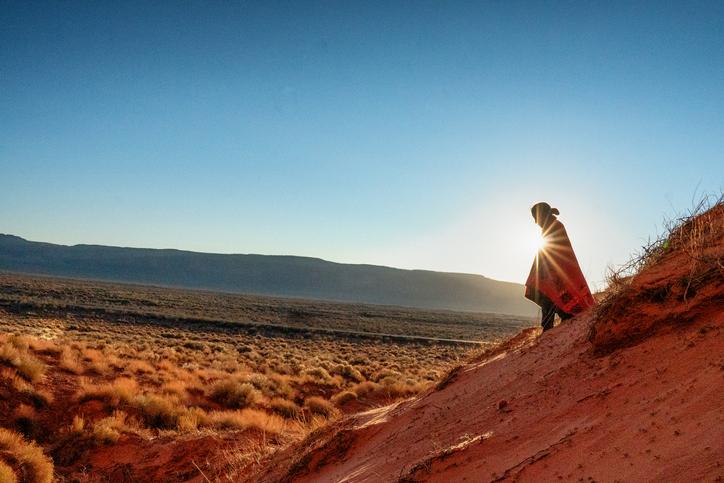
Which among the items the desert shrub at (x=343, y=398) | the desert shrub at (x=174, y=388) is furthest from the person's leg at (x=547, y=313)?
the desert shrub at (x=174, y=388)

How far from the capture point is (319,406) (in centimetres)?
1459

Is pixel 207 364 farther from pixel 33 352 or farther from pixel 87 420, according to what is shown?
pixel 87 420

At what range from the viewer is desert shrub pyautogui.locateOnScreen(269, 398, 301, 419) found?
13.9 m

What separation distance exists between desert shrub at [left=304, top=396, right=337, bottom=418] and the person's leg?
28.2 feet

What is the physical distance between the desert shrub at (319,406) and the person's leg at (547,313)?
8605 millimetres

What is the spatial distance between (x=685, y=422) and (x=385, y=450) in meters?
2.65

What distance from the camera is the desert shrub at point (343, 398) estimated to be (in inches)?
612

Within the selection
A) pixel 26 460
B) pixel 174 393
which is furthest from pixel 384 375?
pixel 26 460

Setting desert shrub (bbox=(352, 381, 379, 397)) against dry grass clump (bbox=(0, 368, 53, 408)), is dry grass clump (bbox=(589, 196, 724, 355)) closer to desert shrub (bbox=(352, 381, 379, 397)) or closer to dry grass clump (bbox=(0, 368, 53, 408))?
dry grass clump (bbox=(0, 368, 53, 408))

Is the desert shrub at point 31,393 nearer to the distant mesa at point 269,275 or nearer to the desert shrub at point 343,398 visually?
the desert shrub at point 343,398

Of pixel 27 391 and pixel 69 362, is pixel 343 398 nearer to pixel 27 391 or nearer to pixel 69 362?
pixel 69 362

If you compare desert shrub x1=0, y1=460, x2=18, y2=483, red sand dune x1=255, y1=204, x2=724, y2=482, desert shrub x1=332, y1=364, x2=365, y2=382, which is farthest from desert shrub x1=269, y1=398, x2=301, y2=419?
red sand dune x1=255, y1=204, x2=724, y2=482

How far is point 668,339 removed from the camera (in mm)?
3723

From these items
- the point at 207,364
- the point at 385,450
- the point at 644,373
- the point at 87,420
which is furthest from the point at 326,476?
the point at 207,364
